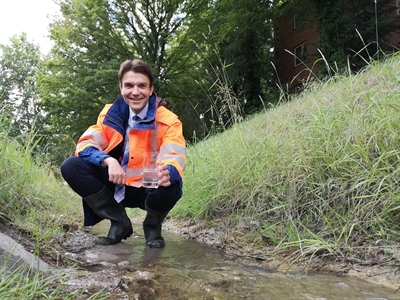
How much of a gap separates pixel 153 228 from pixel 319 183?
1395 mm

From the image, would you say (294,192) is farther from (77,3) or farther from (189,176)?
(77,3)

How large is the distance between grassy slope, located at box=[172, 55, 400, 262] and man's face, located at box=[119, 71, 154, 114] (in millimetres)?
1090

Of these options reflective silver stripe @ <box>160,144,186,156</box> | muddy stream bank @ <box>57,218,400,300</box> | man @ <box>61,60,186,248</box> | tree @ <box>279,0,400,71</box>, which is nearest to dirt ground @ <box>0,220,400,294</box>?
muddy stream bank @ <box>57,218,400,300</box>

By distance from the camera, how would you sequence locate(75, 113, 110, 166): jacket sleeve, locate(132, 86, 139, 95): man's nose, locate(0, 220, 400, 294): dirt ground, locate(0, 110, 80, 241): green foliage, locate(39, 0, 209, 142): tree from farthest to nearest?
locate(39, 0, 209, 142): tree
locate(132, 86, 139, 95): man's nose
locate(75, 113, 110, 166): jacket sleeve
locate(0, 110, 80, 241): green foliage
locate(0, 220, 400, 294): dirt ground

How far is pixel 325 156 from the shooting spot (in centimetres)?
246

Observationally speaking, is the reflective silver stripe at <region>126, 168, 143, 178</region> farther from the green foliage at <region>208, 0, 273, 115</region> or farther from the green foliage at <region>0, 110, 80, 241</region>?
the green foliage at <region>208, 0, 273, 115</region>

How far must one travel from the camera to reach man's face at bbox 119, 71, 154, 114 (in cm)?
271

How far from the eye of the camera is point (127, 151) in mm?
2719

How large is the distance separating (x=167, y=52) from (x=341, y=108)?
15.2 meters

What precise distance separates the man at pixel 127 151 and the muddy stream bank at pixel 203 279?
16.1 inches

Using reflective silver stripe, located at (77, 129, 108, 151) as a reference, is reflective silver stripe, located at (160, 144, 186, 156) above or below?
below

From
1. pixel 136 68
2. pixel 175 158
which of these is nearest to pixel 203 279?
pixel 175 158

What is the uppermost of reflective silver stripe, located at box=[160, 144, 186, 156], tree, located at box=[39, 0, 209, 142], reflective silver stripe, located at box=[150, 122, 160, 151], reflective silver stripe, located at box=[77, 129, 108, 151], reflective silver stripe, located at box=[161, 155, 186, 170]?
tree, located at box=[39, 0, 209, 142]

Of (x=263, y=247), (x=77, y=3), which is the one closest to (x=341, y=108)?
(x=263, y=247)
